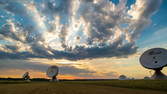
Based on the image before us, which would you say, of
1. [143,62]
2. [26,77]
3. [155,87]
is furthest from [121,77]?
[155,87]

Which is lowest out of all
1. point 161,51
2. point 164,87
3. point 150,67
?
point 164,87

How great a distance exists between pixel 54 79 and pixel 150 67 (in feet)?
197

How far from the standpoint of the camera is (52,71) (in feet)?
325

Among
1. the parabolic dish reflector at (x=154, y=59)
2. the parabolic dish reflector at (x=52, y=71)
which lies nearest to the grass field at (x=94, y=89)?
the parabolic dish reflector at (x=154, y=59)

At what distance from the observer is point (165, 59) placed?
6244 cm

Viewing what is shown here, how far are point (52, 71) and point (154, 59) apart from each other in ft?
191

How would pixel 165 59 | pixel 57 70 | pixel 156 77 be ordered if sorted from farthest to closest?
1. pixel 57 70
2. pixel 156 77
3. pixel 165 59

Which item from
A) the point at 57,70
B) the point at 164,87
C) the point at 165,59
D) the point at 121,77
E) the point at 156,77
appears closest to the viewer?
the point at 164,87

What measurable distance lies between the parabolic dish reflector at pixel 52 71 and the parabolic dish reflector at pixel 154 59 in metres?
51.2

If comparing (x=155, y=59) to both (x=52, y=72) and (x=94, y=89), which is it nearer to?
(x=94, y=89)

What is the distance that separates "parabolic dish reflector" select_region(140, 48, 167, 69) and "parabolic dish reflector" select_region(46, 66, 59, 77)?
51248mm

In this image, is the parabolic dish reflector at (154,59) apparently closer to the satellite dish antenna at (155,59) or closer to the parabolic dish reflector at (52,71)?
the satellite dish antenna at (155,59)

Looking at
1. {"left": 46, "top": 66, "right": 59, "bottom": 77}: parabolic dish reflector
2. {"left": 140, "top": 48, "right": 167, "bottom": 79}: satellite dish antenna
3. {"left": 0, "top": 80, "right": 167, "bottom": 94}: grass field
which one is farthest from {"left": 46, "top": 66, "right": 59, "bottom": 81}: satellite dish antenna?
{"left": 140, "top": 48, "right": 167, "bottom": 79}: satellite dish antenna

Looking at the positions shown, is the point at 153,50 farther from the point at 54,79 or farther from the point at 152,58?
the point at 54,79
